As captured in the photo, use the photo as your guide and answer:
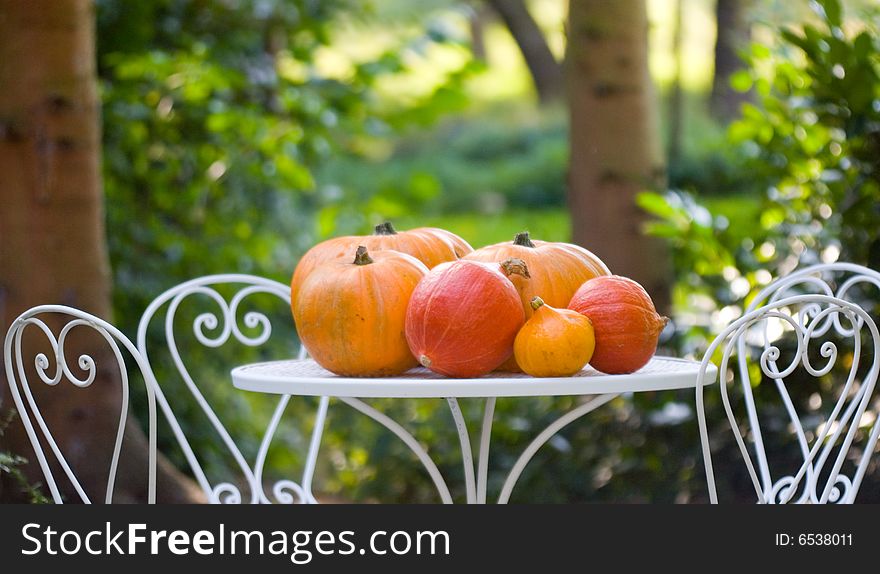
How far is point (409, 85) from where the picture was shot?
1175 cm

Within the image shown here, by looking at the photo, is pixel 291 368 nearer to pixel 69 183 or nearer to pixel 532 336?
pixel 532 336

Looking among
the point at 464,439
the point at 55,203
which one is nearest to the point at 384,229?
the point at 464,439

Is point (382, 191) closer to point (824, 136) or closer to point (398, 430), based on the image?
point (824, 136)

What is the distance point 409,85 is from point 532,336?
1046 centimetres

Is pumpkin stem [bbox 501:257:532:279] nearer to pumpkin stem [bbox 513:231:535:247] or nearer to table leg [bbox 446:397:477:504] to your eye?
pumpkin stem [bbox 513:231:535:247]

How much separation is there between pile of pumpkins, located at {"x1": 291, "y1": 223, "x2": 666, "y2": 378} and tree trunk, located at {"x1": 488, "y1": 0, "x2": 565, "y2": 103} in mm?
6414

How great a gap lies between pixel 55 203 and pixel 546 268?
1574mm

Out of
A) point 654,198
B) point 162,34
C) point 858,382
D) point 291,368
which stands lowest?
point 858,382

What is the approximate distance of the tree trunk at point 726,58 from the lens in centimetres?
725

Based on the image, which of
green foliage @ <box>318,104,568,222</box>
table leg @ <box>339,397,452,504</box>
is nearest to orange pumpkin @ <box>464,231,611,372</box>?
table leg @ <box>339,397,452,504</box>

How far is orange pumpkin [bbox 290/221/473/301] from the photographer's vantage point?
179 centimetres

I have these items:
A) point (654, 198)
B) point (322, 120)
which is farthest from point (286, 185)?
point (654, 198)

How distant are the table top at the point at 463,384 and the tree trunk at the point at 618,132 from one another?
1.62m

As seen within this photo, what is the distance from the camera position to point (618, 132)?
10.8ft
